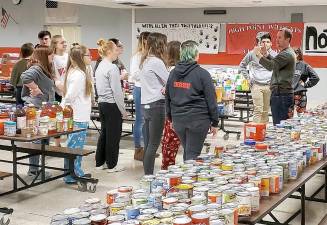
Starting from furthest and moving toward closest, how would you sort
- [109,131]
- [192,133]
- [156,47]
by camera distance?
[109,131], [156,47], [192,133]

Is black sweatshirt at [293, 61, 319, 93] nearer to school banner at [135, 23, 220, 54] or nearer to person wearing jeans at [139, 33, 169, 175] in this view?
person wearing jeans at [139, 33, 169, 175]

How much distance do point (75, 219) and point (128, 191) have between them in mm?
465

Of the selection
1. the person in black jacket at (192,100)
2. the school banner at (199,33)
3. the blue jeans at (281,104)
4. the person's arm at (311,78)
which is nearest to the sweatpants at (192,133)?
the person in black jacket at (192,100)

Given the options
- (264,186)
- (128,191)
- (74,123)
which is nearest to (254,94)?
(74,123)

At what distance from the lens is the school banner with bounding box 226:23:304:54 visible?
41.8 feet

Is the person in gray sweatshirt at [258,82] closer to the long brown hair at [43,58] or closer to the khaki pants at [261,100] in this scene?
the khaki pants at [261,100]

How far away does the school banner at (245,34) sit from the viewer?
12734 millimetres

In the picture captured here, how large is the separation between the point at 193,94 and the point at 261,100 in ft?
11.7

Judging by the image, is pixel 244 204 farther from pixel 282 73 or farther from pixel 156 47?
pixel 282 73

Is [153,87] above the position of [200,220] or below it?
above

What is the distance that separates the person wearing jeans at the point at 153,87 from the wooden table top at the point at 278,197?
186cm

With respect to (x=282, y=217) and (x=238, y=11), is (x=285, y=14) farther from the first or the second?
(x=282, y=217)

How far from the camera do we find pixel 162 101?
5.25 m

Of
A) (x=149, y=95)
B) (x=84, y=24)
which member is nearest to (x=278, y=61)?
(x=149, y=95)
